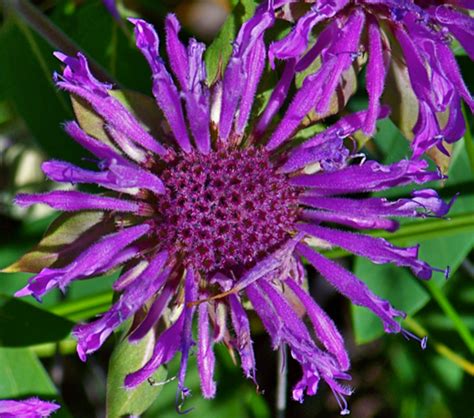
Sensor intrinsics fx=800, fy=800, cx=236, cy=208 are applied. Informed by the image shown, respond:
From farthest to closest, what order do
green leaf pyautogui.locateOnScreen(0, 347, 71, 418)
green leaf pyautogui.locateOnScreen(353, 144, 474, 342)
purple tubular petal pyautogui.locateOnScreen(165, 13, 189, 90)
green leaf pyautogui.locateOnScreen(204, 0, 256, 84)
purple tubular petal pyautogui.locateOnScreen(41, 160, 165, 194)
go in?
green leaf pyautogui.locateOnScreen(353, 144, 474, 342) → green leaf pyautogui.locateOnScreen(0, 347, 71, 418) → green leaf pyautogui.locateOnScreen(204, 0, 256, 84) → purple tubular petal pyautogui.locateOnScreen(165, 13, 189, 90) → purple tubular petal pyautogui.locateOnScreen(41, 160, 165, 194)

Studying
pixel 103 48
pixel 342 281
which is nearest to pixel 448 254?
pixel 342 281

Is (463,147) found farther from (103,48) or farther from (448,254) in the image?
(103,48)

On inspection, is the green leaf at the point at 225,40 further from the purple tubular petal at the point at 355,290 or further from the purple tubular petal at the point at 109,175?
the purple tubular petal at the point at 355,290

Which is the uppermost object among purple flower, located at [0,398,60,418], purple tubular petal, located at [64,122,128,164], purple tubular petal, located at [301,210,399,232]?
purple tubular petal, located at [64,122,128,164]

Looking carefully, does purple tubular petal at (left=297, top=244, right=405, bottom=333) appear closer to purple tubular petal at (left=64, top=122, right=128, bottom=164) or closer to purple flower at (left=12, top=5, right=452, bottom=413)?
purple flower at (left=12, top=5, right=452, bottom=413)

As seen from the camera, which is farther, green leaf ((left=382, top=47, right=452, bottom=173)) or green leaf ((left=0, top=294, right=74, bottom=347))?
green leaf ((left=0, top=294, right=74, bottom=347))

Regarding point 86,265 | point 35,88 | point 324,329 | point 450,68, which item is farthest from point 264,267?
point 35,88

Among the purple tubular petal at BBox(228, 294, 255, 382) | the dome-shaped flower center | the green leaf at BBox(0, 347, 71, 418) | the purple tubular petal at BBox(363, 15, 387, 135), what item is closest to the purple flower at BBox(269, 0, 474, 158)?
the purple tubular petal at BBox(363, 15, 387, 135)
